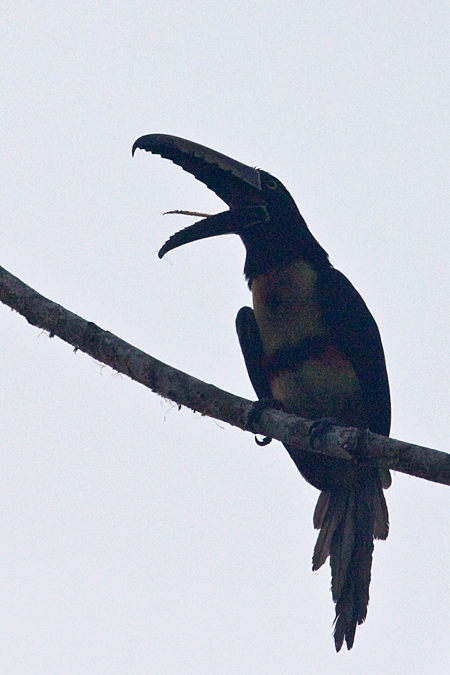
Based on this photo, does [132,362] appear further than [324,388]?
No

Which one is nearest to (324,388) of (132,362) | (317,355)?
(317,355)

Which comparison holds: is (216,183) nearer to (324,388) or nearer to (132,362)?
(324,388)

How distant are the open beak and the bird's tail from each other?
2.09 m

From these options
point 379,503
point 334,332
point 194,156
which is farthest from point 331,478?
point 194,156

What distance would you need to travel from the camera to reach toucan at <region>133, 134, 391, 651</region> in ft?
22.4

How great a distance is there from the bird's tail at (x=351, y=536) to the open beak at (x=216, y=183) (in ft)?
6.85

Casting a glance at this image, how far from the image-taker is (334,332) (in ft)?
22.7

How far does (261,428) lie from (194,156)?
2.20 m

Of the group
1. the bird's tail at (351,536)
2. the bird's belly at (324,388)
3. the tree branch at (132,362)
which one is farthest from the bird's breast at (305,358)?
the tree branch at (132,362)

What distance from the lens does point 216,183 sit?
725 centimetres

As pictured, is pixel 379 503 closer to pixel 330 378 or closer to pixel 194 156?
pixel 330 378

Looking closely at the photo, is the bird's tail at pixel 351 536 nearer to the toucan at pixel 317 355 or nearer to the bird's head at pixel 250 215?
the toucan at pixel 317 355

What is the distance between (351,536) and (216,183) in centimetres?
287

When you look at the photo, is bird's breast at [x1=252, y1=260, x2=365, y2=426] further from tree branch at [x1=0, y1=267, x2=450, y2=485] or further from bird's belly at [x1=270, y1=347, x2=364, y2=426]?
tree branch at [x1=0, y1=267, x2=450, y2=485]
